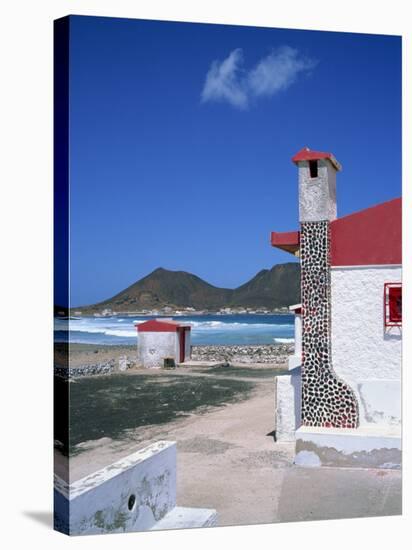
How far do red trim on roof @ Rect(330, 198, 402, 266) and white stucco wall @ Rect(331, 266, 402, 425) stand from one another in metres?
0.11

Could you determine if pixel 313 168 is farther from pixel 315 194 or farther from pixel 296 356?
pixel 296 356

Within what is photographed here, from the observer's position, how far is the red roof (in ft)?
41.3

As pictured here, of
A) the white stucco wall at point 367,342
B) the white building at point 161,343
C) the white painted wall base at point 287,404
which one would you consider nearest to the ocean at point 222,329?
the white building at point 161,343

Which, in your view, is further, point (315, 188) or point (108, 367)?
point (108, 367)

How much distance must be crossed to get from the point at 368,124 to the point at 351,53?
0.75 metres

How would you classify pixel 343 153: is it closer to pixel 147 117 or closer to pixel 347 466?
pixel 147 117

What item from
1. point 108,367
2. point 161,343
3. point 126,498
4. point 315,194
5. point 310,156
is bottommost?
point 126,498

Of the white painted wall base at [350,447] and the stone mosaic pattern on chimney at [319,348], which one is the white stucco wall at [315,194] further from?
the white painted wall base at [350,447]

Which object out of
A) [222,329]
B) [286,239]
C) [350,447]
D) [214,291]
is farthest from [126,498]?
[222,329]

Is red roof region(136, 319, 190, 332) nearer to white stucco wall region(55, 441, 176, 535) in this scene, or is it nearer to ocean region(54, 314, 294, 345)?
ocean region(54, 314, 294, 345)

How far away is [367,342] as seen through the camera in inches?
334

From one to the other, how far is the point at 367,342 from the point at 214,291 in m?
1.90

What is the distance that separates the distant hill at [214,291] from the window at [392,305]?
39.1 inches

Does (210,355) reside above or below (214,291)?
below
